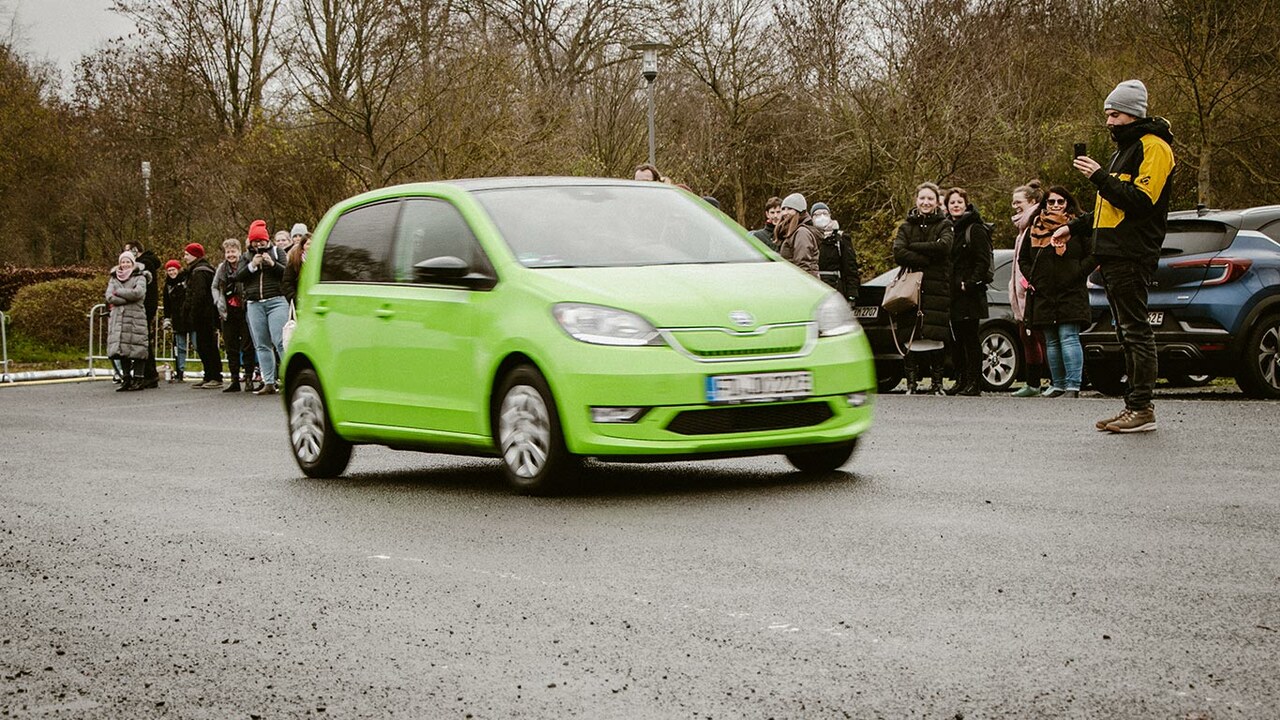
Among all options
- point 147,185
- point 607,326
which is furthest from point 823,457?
point 147,185

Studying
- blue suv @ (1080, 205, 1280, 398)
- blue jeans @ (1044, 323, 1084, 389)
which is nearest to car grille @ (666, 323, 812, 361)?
blue suv @ (1080, 205, 1280, 398)

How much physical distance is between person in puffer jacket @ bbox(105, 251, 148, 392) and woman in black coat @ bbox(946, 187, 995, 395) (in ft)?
42.4

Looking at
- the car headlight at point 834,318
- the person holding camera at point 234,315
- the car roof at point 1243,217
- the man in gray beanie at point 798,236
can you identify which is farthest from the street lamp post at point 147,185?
the car headlight at point 834,318

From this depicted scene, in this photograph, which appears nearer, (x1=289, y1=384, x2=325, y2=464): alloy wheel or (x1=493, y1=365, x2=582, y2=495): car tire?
(x1=493, y1=365, x2=582, y2=495): car tire

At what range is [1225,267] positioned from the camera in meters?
14.9

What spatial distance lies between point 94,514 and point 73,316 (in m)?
27.8

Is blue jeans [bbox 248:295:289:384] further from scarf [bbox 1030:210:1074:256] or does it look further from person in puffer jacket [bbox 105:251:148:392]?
scarf [bbox 1030:210:1074:256]

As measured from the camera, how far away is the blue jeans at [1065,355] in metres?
15.8

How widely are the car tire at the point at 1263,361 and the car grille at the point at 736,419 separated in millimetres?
7031

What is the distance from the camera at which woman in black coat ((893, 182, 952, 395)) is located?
1711 cm

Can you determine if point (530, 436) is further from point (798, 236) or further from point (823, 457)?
point (798, 236)

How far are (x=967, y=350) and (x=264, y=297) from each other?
362 inches

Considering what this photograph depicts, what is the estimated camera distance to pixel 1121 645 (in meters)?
5.26

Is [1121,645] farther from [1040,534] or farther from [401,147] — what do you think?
[401,147]
